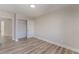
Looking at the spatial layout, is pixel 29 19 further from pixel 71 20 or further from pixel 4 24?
pixel 71 20

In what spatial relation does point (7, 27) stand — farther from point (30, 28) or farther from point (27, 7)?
point (27, 7)

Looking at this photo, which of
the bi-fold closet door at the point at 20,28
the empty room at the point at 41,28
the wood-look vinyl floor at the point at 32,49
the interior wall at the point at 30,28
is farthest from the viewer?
the interior wall at the point at 30,28

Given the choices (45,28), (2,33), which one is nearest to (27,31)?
(45,28)

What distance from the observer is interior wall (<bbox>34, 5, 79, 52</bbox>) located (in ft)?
12.8

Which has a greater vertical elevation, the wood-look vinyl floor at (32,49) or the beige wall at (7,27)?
the beige wall at (7,27)

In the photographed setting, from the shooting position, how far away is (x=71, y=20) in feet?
13.5

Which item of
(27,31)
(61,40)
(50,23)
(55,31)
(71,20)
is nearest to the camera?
(71,20)

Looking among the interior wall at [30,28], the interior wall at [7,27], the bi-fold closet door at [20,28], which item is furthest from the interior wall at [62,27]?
the interior wall at [7,27]

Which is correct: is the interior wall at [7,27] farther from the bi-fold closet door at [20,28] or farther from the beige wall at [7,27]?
the bi-fold closet door at [20,28]

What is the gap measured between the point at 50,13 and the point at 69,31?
6.05 feet

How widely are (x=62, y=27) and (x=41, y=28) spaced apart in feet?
6.80

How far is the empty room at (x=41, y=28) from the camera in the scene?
3883mm

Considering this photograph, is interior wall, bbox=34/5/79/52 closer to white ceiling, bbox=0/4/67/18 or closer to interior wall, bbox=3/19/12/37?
white ceiling, bbox=0/4/67/18

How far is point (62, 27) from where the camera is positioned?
4.70 meters
